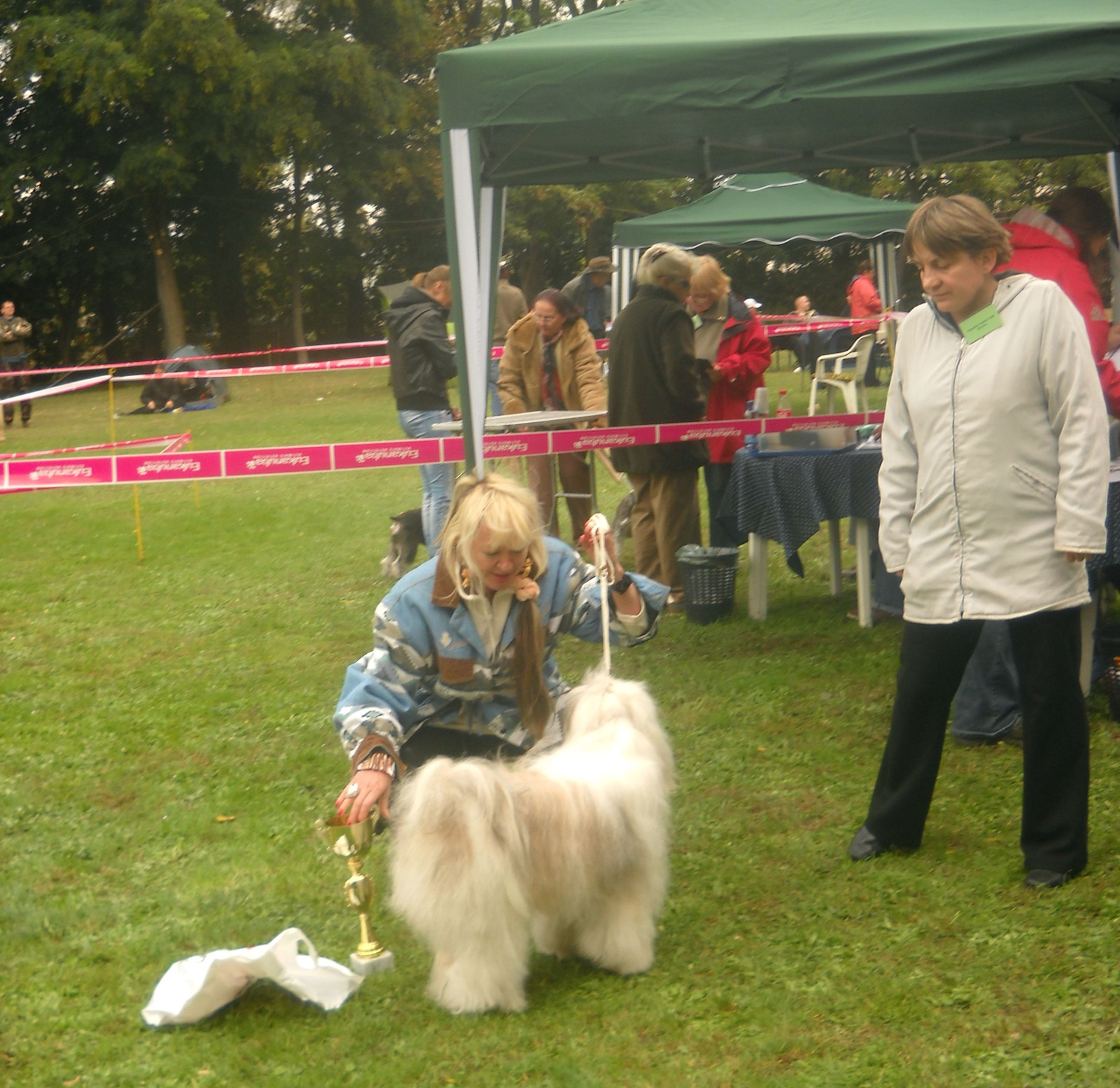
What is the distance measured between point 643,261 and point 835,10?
1.57 m

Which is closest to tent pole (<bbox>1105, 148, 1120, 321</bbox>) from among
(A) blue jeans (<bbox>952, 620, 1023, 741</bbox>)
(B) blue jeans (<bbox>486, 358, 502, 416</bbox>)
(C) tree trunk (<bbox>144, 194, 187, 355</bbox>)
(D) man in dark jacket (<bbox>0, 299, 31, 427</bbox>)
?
(A) blue jeans (<bbox>952, 620, 1023, 741</bbox>)

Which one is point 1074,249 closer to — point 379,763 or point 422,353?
point 379,763

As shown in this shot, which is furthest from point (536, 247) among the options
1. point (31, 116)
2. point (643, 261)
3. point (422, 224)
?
point (643, 261)

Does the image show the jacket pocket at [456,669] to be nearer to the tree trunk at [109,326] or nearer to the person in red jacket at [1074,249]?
the person in red jacket at [1074,249]

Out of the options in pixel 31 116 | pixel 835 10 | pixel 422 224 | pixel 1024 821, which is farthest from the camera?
pixel 422 224

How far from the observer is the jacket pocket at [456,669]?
2.96 m

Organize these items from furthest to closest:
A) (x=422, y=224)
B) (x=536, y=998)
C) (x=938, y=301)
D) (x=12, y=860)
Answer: (x=422, y=224), (x=12, y=860), (x=938, y=301), (x=536, y=998)

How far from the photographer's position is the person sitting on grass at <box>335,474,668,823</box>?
9.29ft

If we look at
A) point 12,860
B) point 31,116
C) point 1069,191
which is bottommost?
point 12,860

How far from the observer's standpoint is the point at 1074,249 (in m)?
Result: 4.46

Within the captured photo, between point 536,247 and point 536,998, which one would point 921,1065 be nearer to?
point 536,998

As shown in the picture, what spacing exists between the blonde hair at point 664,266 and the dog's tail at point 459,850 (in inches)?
159

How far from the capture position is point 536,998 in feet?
9.29

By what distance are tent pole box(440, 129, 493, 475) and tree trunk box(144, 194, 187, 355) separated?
852 inches
